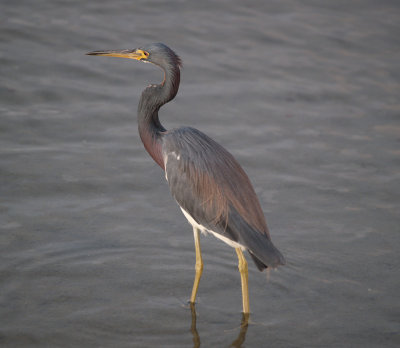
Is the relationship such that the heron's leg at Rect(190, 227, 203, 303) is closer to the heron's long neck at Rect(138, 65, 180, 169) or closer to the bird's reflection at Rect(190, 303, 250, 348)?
the bird's reflection at Rect(190, 303, 250, 348)

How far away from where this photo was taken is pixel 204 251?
20.4 ft

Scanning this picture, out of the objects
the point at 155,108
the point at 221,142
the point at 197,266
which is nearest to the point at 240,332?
the point at 197,266

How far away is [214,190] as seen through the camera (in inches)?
207

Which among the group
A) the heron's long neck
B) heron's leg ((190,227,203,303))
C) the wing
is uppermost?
the heron's long neck

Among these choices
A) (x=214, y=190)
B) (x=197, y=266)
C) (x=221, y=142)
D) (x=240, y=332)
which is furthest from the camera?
(x=221, y=142)

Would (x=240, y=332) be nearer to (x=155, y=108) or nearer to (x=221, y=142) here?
(x=155, y=108)

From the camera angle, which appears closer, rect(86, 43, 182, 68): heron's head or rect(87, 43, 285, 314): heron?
rect(87, 43, 285, 314): heron

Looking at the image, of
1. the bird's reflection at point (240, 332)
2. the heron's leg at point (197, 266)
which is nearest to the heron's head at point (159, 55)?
the heron's leg at point (197, 266)

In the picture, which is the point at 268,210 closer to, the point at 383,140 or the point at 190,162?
the point at 190,162

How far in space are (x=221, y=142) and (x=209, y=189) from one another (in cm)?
313

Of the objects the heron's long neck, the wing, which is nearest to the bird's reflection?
the wing

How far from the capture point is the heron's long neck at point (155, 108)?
18.2ft

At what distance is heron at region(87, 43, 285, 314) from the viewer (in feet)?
16.9

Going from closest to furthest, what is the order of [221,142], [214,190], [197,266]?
[214,190], [197,266], [221,142]
